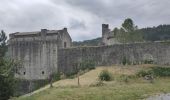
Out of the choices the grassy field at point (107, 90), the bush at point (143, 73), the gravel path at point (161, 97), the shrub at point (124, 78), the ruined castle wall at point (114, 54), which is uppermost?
the ruined castle wall at point (114, 54)

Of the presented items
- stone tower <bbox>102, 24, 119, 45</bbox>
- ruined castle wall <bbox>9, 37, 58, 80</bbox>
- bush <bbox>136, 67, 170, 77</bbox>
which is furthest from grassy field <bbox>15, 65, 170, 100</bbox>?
stone tower <bbox>102, 24, 119, 45</bbox>

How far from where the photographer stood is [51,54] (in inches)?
2542

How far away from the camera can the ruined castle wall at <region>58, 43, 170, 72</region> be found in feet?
188

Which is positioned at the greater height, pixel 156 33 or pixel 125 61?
pixel 156 33

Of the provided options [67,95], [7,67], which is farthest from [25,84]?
[67,95]

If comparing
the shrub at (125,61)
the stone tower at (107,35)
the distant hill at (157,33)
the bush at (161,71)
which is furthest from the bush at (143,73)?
the distant hill at (157,33)

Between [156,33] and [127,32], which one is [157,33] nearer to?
[156,33]

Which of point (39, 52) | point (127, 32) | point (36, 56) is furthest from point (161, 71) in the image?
point (36, 56)

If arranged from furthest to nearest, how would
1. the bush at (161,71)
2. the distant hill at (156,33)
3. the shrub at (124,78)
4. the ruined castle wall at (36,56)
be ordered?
the distant hill at (156,33) → the ruined castle wall at (36,56) → the bush at (161,71) → the shrub at (124,78)

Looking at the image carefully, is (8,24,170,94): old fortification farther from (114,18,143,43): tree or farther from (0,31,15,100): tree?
(0,31,15,100): tree

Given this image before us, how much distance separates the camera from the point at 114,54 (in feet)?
197

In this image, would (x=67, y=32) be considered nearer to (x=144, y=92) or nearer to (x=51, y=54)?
(x=51, y=54)

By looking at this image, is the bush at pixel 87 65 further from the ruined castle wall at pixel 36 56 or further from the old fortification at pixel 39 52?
the ruined castle wall at pixel 36 56

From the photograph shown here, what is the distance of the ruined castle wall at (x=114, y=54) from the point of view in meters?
57.2
